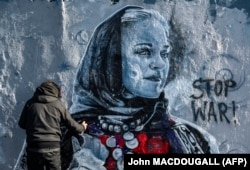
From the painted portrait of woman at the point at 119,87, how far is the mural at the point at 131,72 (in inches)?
0.4

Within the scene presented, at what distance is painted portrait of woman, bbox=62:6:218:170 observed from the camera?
5.80 m

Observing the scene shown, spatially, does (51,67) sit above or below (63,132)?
above

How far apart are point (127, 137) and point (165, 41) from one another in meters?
1.15

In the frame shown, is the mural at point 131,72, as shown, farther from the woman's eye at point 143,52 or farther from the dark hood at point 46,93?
the dark hood at point 46,93

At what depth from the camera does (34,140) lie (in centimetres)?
507

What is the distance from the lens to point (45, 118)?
16.8 ft

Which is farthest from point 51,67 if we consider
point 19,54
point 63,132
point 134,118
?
point 134,118

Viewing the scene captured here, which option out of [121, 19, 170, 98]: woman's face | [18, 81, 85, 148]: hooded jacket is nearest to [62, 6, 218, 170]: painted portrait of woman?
[121, 19, 170, 98]: woman's face

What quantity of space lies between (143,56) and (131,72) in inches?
8.8

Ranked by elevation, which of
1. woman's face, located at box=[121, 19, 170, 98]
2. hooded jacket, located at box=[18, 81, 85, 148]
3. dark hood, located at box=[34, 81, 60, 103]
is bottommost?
hooded jacket, located at box=[18, 81, 85, 148]

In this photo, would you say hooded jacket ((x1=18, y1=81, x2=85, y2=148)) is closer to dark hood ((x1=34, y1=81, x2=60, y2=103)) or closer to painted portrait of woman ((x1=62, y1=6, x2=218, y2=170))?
dark hood ((x1=34, y1=81, x2=60, y2=103))

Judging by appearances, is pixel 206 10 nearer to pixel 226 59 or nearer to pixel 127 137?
pixel 226 59

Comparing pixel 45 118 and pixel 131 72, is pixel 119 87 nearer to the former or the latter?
pixel 131 72

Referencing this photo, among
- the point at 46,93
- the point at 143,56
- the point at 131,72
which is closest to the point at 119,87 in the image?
the point at 131,72
